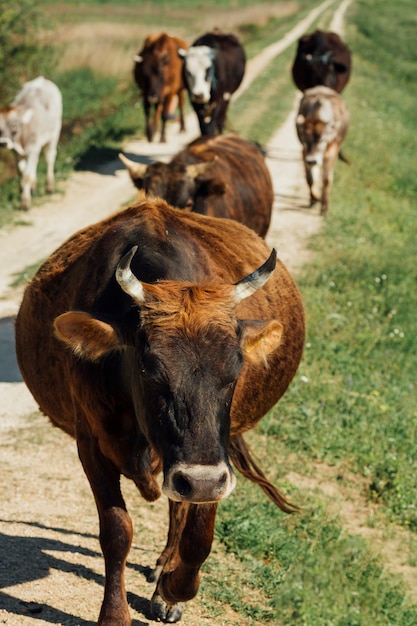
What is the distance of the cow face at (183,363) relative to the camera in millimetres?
3877

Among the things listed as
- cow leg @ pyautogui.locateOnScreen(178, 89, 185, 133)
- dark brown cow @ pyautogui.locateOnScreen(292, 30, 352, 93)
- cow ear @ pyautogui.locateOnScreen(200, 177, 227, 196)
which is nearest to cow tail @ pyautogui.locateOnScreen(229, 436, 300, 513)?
cow ear @ pyautogui.locateOnScreen(200, 177, 227, 196)

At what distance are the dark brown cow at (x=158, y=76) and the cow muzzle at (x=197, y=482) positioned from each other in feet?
56.4

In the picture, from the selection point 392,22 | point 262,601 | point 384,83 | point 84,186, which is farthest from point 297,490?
point 392,22

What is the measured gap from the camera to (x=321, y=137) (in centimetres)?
1545

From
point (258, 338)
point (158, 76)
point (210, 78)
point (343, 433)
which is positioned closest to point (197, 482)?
point (258, 338)

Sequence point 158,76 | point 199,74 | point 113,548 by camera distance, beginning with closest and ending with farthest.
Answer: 1. point 113,548
2. point 199,74
3. point 158,76

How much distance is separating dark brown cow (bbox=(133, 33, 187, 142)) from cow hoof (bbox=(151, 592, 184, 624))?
634 inches

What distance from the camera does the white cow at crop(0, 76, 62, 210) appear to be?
15.0 m

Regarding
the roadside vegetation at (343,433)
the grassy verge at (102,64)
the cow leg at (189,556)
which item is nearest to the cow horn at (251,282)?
the cow leg at (189,556)

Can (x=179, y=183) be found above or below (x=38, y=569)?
above

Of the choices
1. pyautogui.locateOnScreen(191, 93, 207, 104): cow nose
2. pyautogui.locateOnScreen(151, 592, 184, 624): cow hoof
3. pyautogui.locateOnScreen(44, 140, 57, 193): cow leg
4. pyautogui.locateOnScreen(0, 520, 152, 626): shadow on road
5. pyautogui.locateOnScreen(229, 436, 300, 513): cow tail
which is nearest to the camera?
pyautogui.locateOnScreen(0, 520, 152, 626): shadow on road

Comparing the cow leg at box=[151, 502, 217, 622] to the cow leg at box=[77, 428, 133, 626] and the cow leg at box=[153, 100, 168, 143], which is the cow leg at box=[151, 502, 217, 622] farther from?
the cow leg at box=[153, 100, 168, 143]

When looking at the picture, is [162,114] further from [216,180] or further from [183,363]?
[183,363]

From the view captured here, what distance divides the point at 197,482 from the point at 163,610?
178 centimetres
